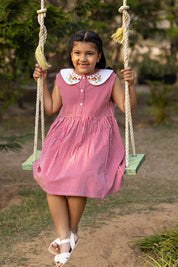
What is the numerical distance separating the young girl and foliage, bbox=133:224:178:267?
0.76m

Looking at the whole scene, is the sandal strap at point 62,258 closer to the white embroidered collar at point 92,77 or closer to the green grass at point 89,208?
the green grass at point 89,208

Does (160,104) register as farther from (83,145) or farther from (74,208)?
(74,208)

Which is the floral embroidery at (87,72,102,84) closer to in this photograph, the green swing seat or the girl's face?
the girl's face

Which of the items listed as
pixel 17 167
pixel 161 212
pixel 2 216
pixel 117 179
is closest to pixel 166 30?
pixel 17 167

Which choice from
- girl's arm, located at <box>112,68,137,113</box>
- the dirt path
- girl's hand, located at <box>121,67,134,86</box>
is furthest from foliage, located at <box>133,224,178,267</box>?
girl's hand, located at <box>121,67,134,86</box>

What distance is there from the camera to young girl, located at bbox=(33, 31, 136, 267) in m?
2.61

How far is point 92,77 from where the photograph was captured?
9.62ft

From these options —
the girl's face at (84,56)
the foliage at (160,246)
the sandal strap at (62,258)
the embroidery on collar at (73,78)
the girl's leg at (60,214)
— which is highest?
the girl's face at (84,56)

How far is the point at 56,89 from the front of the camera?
3.02 meters

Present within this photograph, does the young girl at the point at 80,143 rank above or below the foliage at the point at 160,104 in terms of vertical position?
above

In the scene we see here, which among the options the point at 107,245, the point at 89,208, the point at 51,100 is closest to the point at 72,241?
the point at 107,245

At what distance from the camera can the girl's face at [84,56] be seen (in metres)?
2.82

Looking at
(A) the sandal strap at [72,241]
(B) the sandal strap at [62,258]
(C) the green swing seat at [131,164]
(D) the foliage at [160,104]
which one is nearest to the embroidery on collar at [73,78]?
(C) the green swing seat at [131,164]

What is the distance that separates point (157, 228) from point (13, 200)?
58.4 inches
